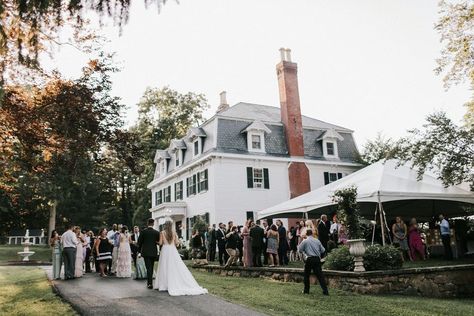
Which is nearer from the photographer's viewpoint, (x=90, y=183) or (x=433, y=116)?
(x=433, y=116)

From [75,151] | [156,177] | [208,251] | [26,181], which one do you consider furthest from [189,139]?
[75,151]

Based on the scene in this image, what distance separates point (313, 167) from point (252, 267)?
16.8 m

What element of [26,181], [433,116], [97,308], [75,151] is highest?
[26,181]

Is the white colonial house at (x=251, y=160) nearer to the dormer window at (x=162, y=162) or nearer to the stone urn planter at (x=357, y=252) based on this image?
the dormer window at (x=162, y=162)

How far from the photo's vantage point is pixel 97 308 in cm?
828

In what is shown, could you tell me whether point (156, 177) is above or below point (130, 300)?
above

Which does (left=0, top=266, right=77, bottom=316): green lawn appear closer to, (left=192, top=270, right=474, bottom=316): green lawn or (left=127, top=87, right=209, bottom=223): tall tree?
(left=192, top=270, right=474, bottom=316): green lawn

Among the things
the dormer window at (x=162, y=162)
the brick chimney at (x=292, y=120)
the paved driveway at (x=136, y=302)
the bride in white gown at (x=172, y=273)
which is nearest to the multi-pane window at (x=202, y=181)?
the brick chimney at (x=292, y=120)

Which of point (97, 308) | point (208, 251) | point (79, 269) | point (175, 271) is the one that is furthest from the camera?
point (208, 251)

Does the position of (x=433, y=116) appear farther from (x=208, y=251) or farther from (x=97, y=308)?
(x=97, y=308)

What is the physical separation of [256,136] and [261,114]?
3.27 metres

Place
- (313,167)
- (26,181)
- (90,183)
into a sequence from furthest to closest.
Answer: (90,183) → (26,181) → (313,167)

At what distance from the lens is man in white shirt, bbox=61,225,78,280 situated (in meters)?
13.8

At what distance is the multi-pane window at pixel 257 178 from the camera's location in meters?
28.4
